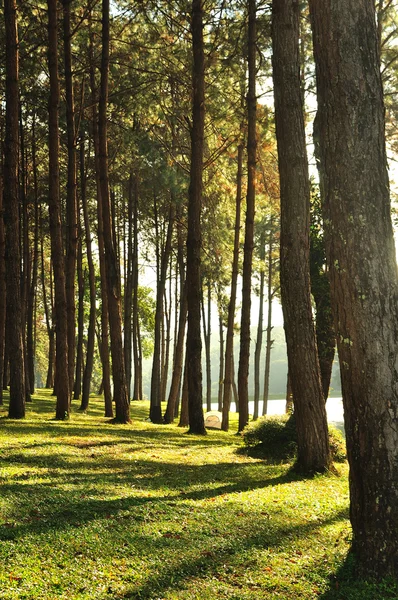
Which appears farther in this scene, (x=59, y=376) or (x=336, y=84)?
(x=59, y=376)

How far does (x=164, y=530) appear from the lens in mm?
6996

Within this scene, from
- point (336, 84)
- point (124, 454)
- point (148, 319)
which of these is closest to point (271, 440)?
point (124, 454)

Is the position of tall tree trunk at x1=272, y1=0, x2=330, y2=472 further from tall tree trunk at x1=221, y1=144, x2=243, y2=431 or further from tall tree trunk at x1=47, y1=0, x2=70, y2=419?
tall tree trunk at x1=221, y1=144, x2=243, y2=431

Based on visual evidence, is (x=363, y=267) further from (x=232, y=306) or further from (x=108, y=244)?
(x=232, y=306)

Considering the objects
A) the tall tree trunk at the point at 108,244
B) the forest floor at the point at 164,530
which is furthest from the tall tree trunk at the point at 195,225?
the forest floor at the point at 164,530

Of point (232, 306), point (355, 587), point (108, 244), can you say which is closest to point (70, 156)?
point (108, 244)

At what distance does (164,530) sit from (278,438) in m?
7.69

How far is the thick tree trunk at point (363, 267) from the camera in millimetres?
5613

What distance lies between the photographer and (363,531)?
579cm

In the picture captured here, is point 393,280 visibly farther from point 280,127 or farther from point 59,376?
point 59,376

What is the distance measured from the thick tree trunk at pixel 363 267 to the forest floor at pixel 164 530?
774 millimetres

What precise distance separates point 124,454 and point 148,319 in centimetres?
3441

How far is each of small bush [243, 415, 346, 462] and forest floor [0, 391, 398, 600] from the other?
2.31 m

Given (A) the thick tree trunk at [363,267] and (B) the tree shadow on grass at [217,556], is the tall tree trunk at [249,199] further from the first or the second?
(A) the thick tree trunk at [363,267]
